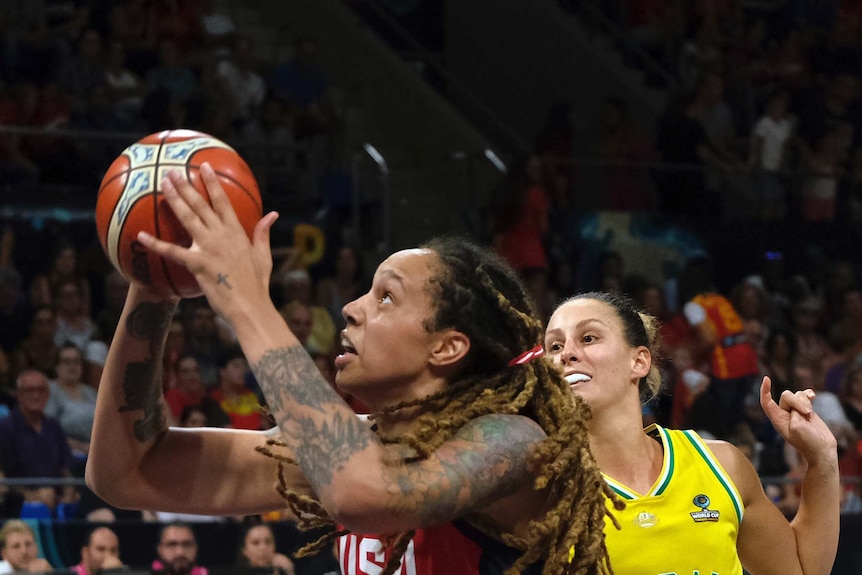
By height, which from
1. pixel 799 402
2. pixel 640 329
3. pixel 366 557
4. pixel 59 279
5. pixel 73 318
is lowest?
pixel 73 318

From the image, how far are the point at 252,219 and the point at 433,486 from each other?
0.59 m

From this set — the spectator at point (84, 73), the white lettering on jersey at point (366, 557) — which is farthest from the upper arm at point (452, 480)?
the spectator at point (84, 73)

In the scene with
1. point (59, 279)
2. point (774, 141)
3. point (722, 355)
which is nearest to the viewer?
point (59, 279)

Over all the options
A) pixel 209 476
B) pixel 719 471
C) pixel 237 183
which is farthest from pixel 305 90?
pixel 237 183

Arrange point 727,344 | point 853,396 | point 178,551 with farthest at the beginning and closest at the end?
point 853,396, point 727,344, point 178,551

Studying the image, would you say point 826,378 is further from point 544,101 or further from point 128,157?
point 128,157

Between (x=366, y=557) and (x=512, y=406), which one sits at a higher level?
(x=512, y=406)

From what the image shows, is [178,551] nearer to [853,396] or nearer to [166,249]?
→ [166,249]

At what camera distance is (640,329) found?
13.2 feet

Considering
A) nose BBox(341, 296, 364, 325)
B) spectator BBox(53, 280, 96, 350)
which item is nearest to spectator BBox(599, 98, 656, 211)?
spectator BBox(53, 280, 96, 350)

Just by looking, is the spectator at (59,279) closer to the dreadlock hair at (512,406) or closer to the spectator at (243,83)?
the spectator at (243,83)

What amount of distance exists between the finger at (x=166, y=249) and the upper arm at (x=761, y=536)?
197cm

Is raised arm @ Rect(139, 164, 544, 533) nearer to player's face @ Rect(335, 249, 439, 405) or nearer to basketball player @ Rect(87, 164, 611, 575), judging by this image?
basketball player @ Rect(87, 164, 611, 575)

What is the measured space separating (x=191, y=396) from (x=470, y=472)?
538 centimetres
